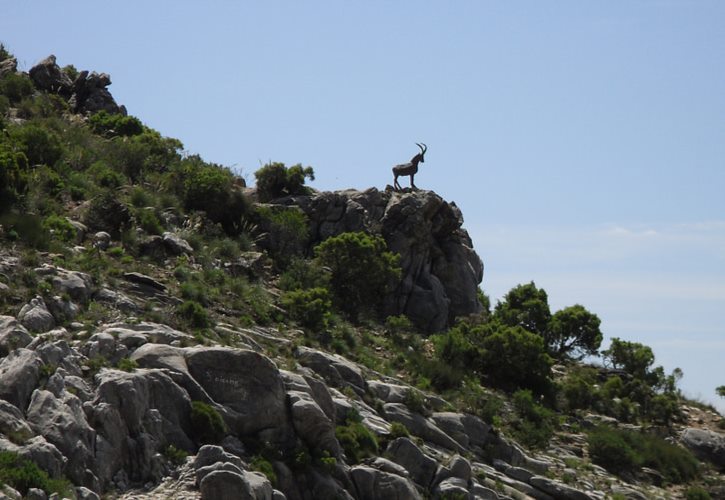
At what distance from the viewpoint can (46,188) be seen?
127 feet

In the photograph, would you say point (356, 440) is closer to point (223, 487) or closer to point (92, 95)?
point (223, 487)

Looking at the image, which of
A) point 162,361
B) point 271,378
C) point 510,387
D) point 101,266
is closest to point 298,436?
point 271,378

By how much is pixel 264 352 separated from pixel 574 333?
1891cm

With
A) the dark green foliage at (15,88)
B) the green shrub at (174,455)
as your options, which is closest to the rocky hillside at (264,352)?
the green shrub at (174,455)

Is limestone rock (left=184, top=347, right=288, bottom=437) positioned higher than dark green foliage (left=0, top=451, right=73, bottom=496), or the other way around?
limestone rock (left=184, top=347, right=288, bottom=437)

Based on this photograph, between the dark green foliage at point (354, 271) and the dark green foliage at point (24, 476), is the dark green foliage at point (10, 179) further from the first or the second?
the dark green foliage at point (24, 476)

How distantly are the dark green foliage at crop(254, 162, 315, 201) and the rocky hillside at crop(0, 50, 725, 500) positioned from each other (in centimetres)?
10

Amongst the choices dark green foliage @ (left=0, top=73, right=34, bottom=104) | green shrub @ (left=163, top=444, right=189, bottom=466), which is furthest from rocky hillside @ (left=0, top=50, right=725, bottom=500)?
dark green foliage @ (left=0, top=73, right=34, bottom=104)

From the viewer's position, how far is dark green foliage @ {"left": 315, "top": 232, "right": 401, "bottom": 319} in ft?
139

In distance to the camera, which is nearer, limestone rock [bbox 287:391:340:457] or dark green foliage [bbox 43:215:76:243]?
limestone rock [bbox 287:391:340:457]

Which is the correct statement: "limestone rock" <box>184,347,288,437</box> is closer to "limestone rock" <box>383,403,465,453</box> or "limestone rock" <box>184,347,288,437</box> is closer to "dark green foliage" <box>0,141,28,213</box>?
"limestone rock" <box>383,403,465,453</box>

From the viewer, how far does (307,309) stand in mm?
36750

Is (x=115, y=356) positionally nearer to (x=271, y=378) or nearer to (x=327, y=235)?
(x=271, y=378)

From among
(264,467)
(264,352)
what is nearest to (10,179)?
(264,352)
